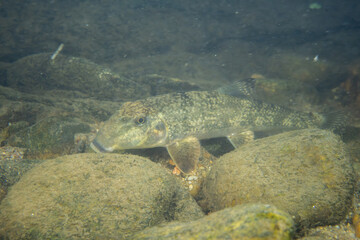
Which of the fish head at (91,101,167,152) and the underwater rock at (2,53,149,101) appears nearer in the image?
the fish head at (91,101,167,152)

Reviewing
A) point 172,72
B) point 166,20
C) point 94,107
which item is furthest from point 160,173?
point 166,20

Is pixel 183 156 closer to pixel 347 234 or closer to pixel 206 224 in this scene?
pixel 206 224

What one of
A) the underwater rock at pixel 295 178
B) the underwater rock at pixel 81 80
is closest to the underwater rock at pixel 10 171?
the underwater rock at pixel 295 178

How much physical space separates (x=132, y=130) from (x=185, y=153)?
126cm

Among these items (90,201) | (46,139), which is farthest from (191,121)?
(46,139)

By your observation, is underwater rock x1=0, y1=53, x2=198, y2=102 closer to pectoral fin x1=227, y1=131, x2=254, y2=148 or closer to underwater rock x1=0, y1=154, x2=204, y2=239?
pectoral fin x1=227, y1=131, x2=254, y2=148

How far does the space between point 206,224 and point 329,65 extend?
11.8 meters

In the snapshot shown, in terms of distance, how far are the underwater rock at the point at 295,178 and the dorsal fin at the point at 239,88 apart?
2.28m

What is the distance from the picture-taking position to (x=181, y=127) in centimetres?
459

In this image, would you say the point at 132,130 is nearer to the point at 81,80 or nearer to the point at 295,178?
the point at 295,178

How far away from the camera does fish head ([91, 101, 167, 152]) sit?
3910 mm

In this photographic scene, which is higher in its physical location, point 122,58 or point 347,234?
point 347,234

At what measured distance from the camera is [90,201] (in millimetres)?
2412

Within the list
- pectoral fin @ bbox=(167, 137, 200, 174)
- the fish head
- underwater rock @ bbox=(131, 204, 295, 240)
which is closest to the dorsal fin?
pectoral fin @ bbox=(167, 137, 200, 174)
